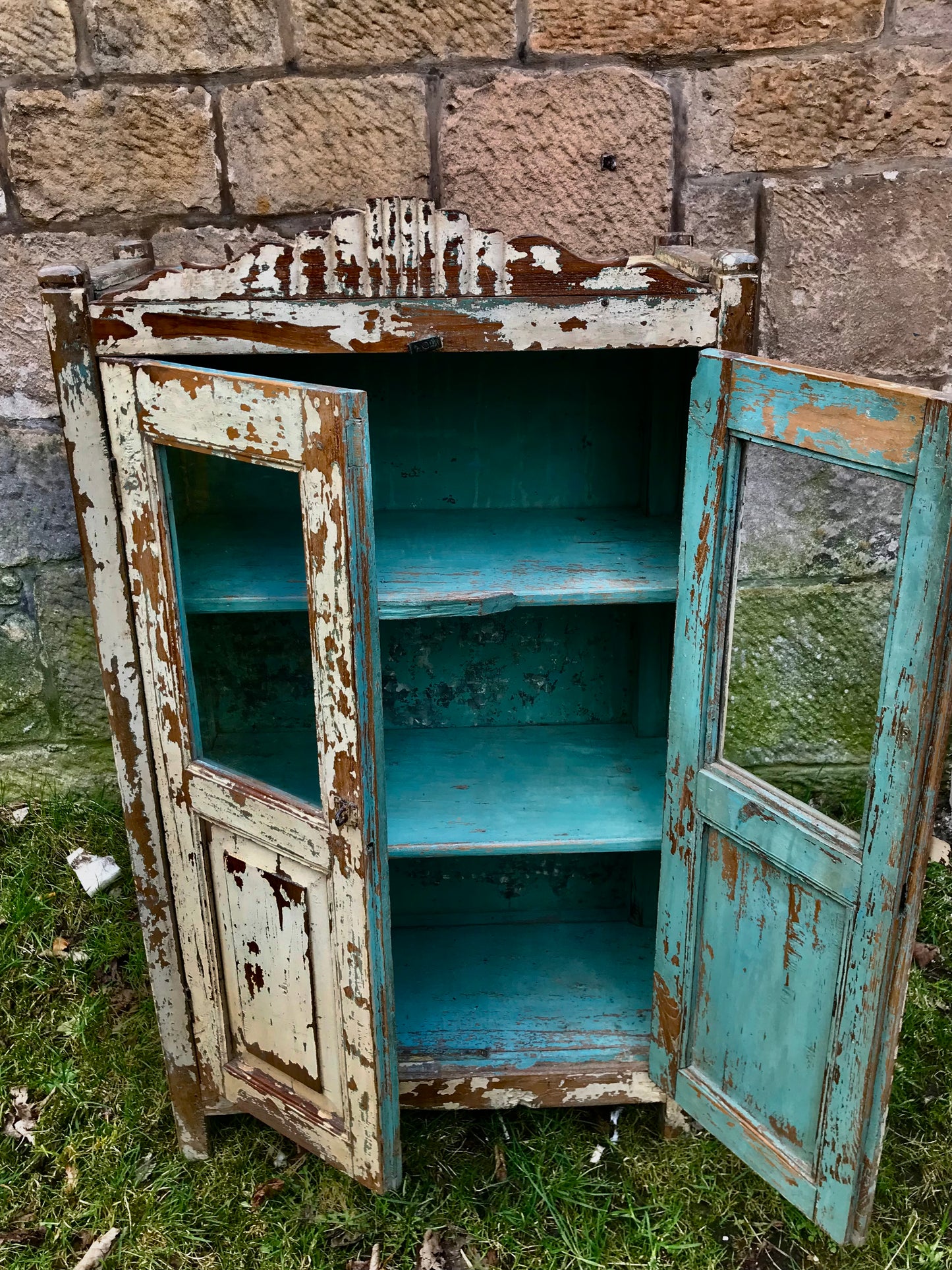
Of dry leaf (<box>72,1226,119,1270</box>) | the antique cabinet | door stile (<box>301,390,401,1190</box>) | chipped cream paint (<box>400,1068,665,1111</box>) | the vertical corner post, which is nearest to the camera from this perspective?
door stile (<box>301,390,401,1190</box>)

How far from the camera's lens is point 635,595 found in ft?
7.20

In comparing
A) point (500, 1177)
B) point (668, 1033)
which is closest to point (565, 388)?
point (668, 1033)

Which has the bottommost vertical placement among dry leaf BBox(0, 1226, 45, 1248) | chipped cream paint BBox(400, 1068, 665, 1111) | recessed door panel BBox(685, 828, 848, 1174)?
dry leaf BBox(0, 1226, 45, 1248)

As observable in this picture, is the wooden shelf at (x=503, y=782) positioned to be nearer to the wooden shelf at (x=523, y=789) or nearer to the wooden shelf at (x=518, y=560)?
the wooden shelf at (x=523, y=789)

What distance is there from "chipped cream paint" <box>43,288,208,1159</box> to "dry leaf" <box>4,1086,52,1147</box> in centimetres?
39

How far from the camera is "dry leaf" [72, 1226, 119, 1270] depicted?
2.34 metres

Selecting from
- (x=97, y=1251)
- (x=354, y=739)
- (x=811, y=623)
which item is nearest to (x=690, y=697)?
(x=354, y=739)

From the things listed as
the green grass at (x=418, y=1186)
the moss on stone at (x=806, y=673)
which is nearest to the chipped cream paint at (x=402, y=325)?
the moss on stone at (x=806, y=673)

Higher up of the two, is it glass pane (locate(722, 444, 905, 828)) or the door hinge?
the door hinge

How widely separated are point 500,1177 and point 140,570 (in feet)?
5.35

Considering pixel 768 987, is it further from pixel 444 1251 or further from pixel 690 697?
pixel 444 1251

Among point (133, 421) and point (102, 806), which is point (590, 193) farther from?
point (102, 806)

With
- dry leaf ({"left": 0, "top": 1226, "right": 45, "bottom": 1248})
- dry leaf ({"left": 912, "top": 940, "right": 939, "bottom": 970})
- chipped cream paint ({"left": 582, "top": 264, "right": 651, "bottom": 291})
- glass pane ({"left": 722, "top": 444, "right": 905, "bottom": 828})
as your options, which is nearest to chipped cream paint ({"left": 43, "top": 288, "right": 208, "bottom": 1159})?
dry leaf ({"left": 0, "top": 1226, "right": 45, "bottom": 1248})

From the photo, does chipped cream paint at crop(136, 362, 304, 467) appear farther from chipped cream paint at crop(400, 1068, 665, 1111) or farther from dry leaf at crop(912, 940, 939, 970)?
dry leaf at crop(912, 940, 939, 970)
